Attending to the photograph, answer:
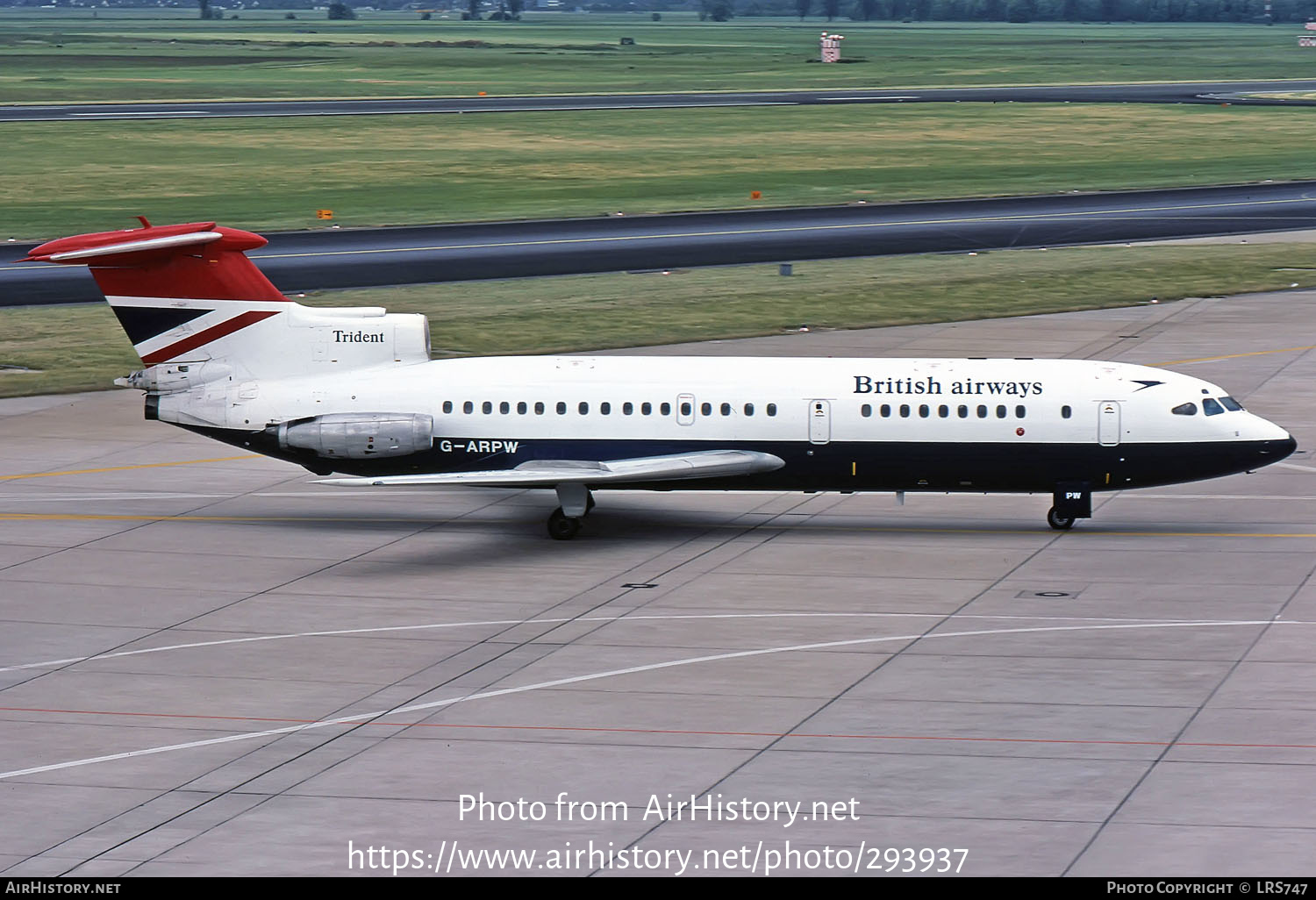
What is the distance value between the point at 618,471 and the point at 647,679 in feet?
29.9

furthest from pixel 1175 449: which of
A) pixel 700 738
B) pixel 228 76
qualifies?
pixel 228 76

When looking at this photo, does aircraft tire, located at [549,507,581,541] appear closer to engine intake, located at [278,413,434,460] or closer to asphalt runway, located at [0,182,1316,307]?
engine intake, located at [278,413,434,460]

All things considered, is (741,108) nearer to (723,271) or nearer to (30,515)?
(723,271)

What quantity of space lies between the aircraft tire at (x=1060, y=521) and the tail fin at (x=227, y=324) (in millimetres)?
13603

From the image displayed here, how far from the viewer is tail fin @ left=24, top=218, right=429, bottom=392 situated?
127 feet

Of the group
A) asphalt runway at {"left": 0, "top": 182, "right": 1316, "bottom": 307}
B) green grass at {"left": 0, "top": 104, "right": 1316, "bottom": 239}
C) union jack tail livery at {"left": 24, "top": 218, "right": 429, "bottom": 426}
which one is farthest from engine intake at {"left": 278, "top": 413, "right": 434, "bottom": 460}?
green grass at {"left": 0, "top": 104, "right": 1316, "bottom": 239}

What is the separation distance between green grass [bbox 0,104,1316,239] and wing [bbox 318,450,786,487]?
48263 millimetres

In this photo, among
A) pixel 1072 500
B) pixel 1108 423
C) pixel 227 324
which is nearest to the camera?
pixel 1108 423

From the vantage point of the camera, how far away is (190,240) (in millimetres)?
37969

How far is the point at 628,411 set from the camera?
1499 inches

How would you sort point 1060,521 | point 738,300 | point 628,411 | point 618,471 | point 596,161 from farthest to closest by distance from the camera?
point 596,161, point 738,300, point 1060,521, point 628,411, point 618,471

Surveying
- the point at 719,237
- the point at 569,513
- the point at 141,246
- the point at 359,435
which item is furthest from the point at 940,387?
the point at 719,237

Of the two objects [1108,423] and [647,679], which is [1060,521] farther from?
[647,679]
